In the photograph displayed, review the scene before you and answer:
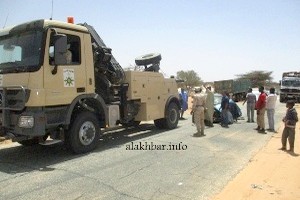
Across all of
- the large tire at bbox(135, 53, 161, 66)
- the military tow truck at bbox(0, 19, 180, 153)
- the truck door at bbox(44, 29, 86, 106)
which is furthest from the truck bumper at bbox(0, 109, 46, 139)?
the large tire at bbox(135, 53, 161, 66)

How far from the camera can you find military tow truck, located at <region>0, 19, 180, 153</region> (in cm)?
711

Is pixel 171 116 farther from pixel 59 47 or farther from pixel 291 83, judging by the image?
pixel 291 83

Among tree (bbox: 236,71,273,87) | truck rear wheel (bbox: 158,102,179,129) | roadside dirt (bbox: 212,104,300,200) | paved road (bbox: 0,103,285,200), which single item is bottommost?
roadside dirt (bbox: 212,104,300,200)

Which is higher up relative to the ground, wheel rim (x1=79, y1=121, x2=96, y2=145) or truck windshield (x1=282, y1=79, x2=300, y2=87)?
truck windshield (x1=282, y1=79, x2=300, y2=87)

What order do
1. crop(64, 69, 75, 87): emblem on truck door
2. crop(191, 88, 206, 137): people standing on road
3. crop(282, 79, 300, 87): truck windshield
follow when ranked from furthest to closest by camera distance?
crop(282, 79, 300, 87): truck windshield < crop(191, 88, 206, 137): people standing on road < crop(64, 69, 75, 87): emblem on truck door

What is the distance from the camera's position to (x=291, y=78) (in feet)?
113

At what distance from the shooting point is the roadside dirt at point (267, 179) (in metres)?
5.45

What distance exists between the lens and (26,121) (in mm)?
7012

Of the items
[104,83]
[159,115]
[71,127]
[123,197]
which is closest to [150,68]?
[159,115]

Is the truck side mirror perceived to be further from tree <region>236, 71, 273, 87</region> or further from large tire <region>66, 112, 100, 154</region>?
tree <region>236, 71, 273, 87</region>

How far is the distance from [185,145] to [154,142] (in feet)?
3.12

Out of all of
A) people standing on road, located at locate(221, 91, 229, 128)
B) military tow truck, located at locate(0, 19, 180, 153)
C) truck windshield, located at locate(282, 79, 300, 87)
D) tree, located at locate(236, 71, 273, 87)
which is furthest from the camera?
tree, located at locate(236, 71, 273, 87)

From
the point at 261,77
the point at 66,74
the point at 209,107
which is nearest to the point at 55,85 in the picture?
the point at 66,74

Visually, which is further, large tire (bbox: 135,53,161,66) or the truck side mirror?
large tire (bbox: 135,53,161,66)
